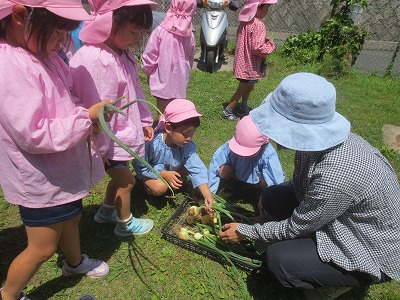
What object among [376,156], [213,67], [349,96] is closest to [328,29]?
[349,96]

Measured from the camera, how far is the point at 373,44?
27.8 feet

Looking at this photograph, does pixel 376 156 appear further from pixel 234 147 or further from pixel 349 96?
pixel 349 96

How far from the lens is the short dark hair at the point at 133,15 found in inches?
67.4

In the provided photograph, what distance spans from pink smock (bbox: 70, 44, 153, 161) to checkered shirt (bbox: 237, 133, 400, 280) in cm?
99

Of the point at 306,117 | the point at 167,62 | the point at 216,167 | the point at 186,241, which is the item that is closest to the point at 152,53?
the point at 167,62

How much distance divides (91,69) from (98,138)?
36 centimetres

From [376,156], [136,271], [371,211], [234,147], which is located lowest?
[136,271]

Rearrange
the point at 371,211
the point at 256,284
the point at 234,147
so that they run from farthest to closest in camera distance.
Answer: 1. the point at 234,147
2. the point at 256,284
3. the point at 371,211

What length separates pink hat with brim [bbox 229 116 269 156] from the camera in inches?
99.0

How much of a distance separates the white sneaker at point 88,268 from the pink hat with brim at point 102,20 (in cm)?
132

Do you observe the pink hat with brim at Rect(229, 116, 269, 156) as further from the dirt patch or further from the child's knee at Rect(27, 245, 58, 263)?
the dirt patch

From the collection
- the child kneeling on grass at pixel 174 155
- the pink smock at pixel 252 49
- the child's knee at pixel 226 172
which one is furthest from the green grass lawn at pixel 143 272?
the pink smock at pixel 252 49

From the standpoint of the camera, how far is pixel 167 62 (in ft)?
11.0

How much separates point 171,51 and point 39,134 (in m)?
2.26
